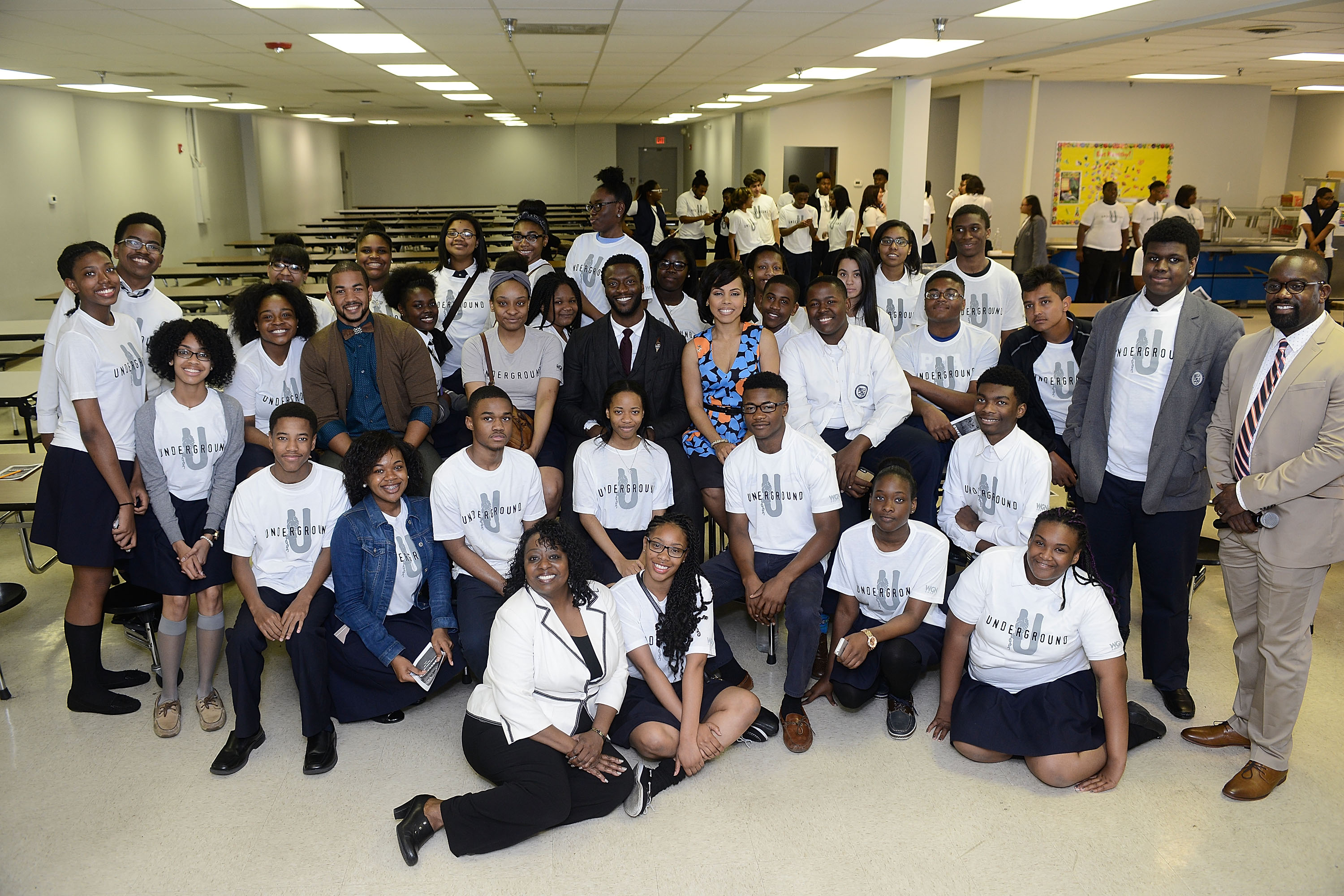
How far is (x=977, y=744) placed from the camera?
3.14 metres

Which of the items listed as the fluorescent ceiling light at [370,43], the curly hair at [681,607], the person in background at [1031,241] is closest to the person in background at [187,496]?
the curly hair at [681,607]

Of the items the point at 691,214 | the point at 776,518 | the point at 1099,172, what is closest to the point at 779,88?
the point at 691,214

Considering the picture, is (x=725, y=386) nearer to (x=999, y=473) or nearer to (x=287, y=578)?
(x=999, y=473)

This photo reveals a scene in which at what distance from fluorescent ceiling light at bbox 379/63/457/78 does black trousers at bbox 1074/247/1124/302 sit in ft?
26.2

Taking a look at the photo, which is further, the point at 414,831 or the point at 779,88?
the point at 779,88

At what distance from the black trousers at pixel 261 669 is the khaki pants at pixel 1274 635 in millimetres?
3157

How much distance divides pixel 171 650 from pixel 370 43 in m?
5.92

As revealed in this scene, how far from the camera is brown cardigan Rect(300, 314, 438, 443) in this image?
404 cm

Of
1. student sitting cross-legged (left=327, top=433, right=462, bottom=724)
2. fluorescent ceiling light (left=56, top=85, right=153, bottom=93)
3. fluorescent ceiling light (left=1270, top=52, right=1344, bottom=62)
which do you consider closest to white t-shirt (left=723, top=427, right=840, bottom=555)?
student sitting cross-legged (left=327, top=433, right=462, bottom=724)

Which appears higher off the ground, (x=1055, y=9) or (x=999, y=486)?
(x=1055, y=9)

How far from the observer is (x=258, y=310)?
4070 millimetres

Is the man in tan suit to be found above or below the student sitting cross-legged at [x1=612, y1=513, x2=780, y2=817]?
above

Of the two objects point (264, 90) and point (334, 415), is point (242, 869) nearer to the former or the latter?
point (334, 415)

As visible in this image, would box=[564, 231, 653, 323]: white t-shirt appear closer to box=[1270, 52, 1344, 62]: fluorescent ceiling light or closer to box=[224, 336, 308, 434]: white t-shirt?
box=[224, 336, 308, 434]: white t-shirt
